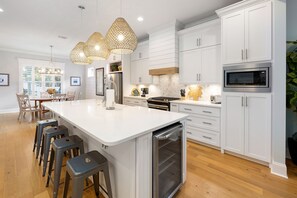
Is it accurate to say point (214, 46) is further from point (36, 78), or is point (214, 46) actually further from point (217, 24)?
point (36, 78)

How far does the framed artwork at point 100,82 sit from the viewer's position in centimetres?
659

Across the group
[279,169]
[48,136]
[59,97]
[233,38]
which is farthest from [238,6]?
[59,97]

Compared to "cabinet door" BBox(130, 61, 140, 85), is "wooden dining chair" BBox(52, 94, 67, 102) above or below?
below

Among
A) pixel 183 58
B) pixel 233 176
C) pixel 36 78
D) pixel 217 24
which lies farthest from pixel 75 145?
pixel 36 78

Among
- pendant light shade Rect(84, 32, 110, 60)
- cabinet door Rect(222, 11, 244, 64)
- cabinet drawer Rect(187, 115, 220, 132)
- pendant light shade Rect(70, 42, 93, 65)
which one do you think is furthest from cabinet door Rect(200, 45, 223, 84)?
pendant light shade Rect(70, 42, 93, 65)

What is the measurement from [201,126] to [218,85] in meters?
1.05

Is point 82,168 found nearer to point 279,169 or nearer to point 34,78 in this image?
point 279,169

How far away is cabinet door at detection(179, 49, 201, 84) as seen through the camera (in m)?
3.37

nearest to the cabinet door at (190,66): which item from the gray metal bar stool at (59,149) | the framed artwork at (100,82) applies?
the gray metal bar stool at (59,149)

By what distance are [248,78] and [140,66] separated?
3135 millimetres

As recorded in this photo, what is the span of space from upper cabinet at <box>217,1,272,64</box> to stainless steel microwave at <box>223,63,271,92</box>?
0.39ft

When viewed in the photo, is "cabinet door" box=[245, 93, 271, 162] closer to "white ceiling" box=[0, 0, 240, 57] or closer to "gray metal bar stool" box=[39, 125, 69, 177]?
"white ceiling" box=[0, 0, 240, 57]

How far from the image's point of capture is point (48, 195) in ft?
5.60

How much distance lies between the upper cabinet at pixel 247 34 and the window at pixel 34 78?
804 cm
